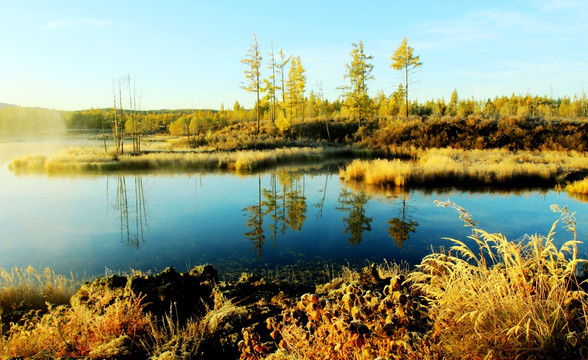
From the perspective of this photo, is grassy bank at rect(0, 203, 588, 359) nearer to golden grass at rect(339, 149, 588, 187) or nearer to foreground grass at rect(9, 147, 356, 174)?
golden grass at rect(339, 149, 588, 187)

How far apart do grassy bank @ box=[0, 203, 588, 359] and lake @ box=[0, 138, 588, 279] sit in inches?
129

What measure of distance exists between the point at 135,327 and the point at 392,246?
22.4 feet

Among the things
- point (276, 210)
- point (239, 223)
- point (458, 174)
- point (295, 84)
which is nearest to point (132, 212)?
point (239, 223)

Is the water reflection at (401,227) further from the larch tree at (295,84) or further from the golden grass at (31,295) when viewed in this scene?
the larch tree at (295,84)

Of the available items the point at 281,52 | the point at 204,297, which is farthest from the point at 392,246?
the point at 281,52

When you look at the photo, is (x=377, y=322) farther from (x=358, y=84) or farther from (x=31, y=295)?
(x=358, y=84)

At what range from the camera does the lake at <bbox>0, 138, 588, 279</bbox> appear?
8281 mm

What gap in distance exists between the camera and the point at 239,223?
449 inches

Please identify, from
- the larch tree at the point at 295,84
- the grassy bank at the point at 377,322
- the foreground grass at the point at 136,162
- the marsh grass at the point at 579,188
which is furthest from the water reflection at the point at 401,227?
the larch tree at the point at 295,84

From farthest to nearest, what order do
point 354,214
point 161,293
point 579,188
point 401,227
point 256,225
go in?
point 579,188 → point 354,214 → point 256,225 → point 401,227 → point 161,293

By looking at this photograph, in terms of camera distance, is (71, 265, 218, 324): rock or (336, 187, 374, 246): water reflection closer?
(71, 265, 218, 324): rock

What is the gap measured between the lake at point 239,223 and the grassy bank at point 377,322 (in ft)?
10.7

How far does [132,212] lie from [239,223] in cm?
464

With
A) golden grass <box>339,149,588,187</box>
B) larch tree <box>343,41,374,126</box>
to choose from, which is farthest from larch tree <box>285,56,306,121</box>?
golden grass <box>339,149,588,187</box>
